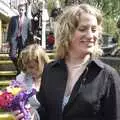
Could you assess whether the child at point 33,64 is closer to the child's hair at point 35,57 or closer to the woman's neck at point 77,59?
the child's hair at point 35,57

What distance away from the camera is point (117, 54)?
1647 centimetres

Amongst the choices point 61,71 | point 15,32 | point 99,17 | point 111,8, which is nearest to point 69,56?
point 61,71

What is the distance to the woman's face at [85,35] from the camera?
3.21 m

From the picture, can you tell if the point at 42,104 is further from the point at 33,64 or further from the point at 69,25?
the point at 33,64

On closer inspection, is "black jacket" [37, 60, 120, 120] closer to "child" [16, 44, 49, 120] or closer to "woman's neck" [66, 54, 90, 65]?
"woman's neck" [66, 54, 90, 65]

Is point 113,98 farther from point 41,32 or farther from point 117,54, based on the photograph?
point 41,32

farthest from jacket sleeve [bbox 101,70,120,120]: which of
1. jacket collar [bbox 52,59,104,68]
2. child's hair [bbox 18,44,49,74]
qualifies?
child's hair [bbox 18,44,49,74]

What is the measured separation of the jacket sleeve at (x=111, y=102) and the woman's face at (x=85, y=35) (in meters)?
0.24

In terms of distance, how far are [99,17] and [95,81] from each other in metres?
0.41

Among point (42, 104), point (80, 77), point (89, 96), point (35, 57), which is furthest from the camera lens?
point (35, 57)

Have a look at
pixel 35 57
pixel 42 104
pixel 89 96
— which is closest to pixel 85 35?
pixel 89 96

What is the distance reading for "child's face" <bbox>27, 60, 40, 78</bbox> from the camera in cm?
530

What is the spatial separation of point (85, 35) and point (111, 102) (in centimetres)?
44

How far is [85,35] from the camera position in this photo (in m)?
3.21
